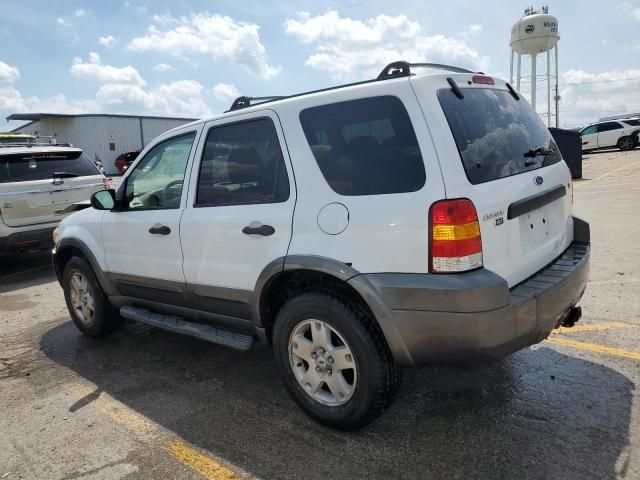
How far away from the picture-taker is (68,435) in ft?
10.1

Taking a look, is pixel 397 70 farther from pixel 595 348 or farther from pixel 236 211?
pixel 595 348

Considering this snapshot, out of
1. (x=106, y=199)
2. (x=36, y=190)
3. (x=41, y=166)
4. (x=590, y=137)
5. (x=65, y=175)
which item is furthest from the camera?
(x=590, y=137)

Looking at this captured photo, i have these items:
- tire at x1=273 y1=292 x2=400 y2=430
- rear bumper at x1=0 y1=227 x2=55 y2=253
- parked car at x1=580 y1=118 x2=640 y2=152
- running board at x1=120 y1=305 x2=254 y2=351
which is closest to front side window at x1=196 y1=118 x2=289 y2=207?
tire at x1=273 y1=292 x2=400 y2=430

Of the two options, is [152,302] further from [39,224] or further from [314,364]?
[39,224]

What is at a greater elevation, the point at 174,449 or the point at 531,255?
the point at 531,255

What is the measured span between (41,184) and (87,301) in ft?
11.0

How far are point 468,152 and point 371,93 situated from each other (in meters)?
0.60

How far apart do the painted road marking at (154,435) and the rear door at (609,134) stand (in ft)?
92.1

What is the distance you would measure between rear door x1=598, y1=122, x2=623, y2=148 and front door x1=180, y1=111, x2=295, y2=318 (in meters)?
27.4

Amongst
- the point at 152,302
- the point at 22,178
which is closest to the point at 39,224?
the point at 22,178

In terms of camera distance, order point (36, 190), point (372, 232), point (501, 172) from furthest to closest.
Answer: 1. point (36, 190)
2. point (501, 172)
3. point (372, 232)

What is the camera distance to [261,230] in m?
3.04

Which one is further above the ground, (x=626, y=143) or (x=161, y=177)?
(x=626, y=143)

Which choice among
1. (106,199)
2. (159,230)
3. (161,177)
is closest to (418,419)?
(159,230)
